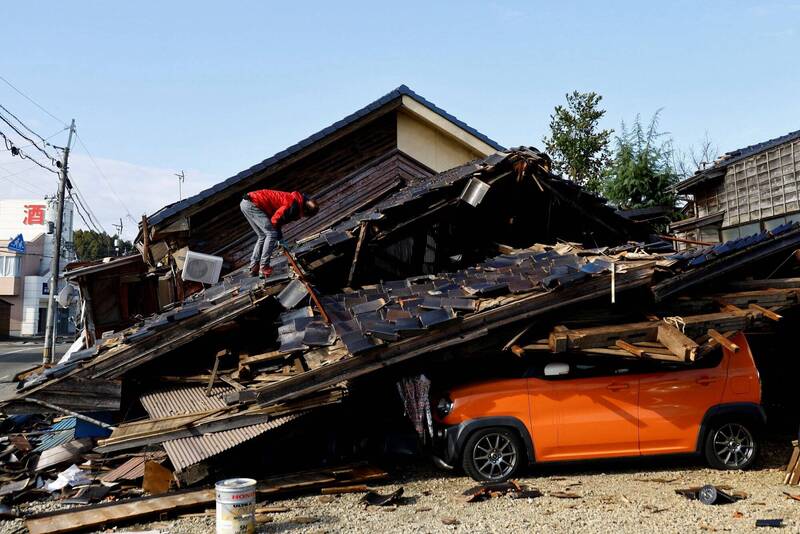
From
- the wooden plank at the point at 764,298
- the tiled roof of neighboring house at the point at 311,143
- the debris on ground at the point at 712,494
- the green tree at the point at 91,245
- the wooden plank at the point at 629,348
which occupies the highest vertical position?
the green tree at the point at 91,245

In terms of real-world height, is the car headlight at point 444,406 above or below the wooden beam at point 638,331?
below

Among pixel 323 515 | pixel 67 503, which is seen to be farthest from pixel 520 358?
pixel 67 503

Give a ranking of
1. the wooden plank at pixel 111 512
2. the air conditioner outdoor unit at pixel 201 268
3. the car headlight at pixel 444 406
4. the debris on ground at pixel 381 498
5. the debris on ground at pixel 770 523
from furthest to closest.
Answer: the air conditioner outdoor unit at pixel 201 268 < the car headlight at pixel 444 406 < the debris on ground at pixel 381 498 < the wooden plank at pixel 111 512 < the debris on ground at pixel 770 523

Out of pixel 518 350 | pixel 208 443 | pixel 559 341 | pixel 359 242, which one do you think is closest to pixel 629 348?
pixel 559 341

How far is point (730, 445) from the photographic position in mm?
8055

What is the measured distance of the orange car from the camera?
305 inches

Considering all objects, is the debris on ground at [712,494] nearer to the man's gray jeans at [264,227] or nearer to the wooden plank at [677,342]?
the wooden plank at [677,342]

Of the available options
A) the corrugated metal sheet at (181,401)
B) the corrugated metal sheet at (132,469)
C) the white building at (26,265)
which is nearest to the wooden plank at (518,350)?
the corrugated metal sheet at (181,401)

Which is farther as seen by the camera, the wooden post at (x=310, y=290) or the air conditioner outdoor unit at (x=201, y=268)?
the air conditioner outdoor unit at (x=201, y=268)

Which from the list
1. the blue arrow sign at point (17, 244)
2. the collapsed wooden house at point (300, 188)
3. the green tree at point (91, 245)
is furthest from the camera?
the green tree at point (91, 245)

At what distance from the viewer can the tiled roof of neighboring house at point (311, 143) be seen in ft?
43.0

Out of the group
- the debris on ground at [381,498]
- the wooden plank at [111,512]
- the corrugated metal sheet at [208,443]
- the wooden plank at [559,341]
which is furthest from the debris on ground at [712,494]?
the wooden plank at [111,512]

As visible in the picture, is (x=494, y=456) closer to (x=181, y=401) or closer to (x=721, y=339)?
(x=721, y=339)

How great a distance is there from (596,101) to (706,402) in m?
26.5
